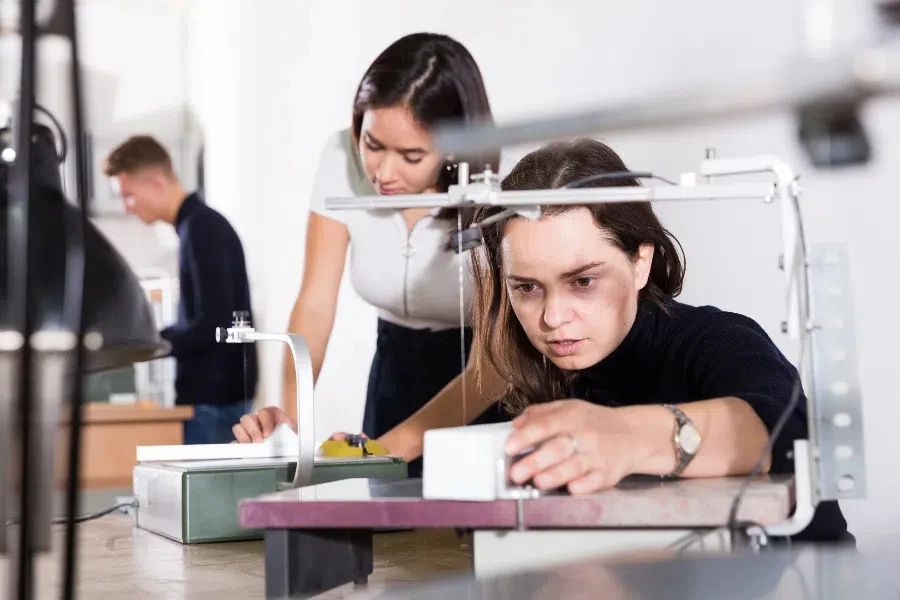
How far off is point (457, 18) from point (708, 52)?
0.60 metres

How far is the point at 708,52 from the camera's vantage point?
65.5 inches

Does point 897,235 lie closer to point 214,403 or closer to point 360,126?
point 360,126

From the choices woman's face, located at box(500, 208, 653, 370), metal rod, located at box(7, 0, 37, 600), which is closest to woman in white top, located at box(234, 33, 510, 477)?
woman's face, located at box(500, 208, 653, 370)

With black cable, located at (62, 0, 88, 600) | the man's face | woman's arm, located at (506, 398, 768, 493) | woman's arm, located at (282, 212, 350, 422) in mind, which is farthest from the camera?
the man's face

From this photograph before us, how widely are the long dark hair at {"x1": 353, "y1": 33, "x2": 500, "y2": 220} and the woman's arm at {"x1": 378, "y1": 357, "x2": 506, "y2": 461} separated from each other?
29 centimetres

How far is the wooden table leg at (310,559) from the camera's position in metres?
0.74

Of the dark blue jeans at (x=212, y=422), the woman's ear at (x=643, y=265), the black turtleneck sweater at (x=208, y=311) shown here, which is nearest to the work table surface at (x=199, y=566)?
the woman's ear at (x=643, y=265)

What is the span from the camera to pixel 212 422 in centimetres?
244

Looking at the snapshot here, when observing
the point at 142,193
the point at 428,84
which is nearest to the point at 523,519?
the point at 428,84

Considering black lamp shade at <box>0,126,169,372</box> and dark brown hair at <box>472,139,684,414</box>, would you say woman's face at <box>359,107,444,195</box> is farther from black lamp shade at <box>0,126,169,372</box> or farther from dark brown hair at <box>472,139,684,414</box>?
black lamp shade at <box>0,126,169,372</box>

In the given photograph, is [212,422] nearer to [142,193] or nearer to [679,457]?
[142,193]

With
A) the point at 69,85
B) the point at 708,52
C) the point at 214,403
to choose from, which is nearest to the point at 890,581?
the point at 69,85

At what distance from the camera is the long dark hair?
1.88 m

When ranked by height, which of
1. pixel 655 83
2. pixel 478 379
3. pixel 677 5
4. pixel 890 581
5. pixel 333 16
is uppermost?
pixel 333 16
